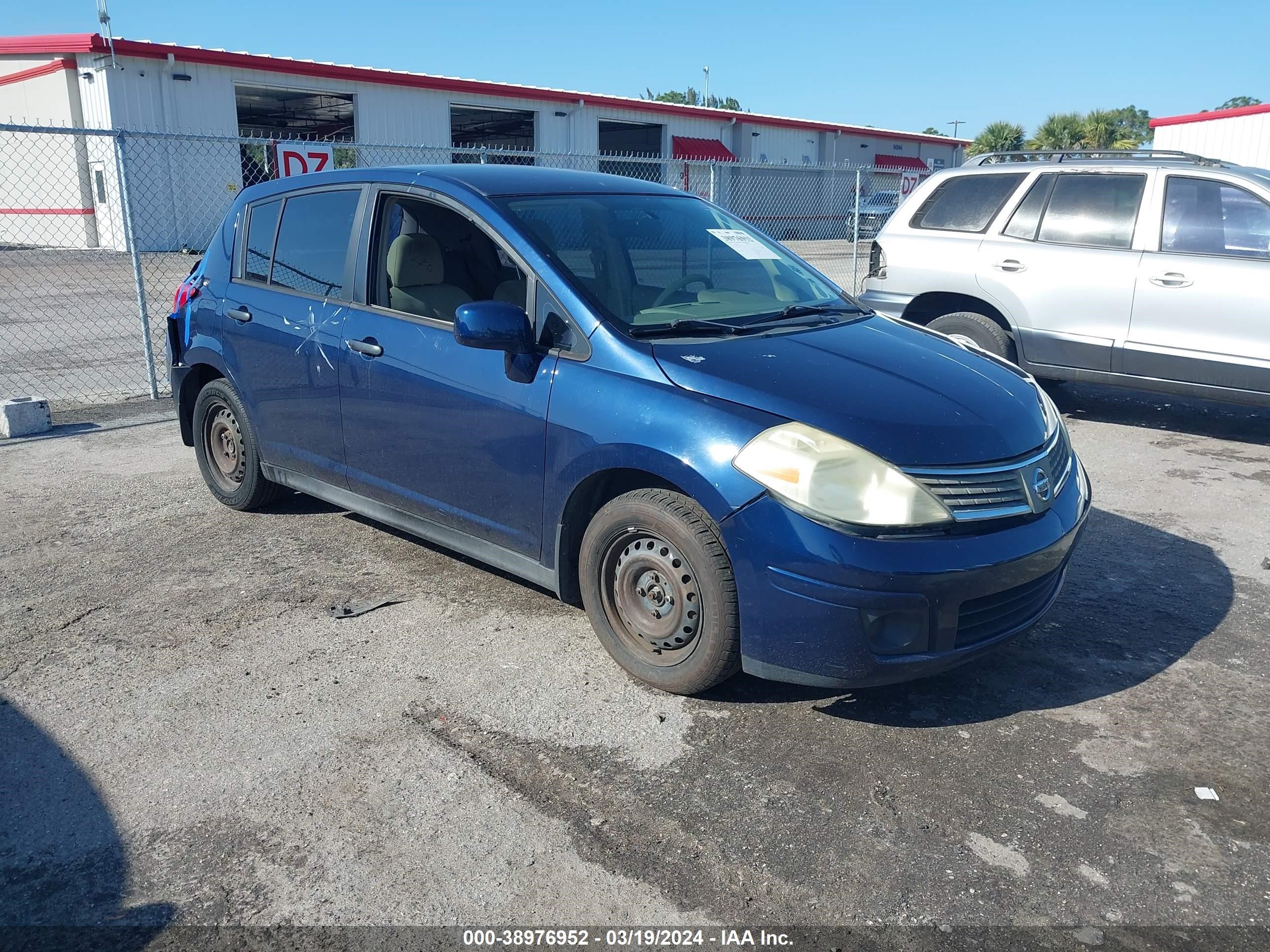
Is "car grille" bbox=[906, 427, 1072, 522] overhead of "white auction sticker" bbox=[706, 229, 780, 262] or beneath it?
beneath

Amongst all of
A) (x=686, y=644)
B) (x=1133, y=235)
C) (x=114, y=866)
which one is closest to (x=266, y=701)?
(x=114, y=866)

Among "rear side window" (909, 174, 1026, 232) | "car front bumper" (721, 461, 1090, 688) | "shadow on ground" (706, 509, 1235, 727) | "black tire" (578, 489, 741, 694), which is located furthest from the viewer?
"rear side window" (909, 174, 1026, 232)

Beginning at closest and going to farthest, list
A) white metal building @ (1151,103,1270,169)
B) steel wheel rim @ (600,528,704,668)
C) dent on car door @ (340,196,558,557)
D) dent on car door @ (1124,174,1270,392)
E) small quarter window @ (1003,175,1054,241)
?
steel wheel rim @ (600,528,704,668)
dent on car door @ (340,196,558,557)
dent on car door @ (1124,174,1270,392)
small quarter window @ (1003,175,1054,241)
white metal building @ (1151,103,1270,169)

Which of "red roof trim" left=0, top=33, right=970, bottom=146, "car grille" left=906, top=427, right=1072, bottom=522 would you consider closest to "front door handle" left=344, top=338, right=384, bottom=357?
"car grille" left=906, top=427, right=1072, bottom=522

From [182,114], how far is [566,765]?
87.8 feet

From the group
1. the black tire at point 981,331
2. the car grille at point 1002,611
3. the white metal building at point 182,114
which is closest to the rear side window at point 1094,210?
the black tire at point 981,331

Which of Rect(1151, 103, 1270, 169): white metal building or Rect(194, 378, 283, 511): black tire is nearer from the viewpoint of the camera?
Rect(194, 378, 283, 511): black tire

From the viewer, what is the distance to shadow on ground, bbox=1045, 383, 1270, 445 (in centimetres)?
762

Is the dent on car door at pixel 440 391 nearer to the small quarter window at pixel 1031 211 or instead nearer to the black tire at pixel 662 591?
the black tire at pixel 662 591

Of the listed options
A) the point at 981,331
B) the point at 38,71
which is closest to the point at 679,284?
the point at 981,331

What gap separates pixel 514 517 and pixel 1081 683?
217 centimetres

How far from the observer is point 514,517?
3945 mm

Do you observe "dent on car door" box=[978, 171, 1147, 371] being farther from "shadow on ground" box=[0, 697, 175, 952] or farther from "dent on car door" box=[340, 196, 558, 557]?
"shadow on ground" box=[0, 697, 175, 952]

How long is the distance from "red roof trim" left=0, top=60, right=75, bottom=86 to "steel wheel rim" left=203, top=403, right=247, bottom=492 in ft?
81.8
